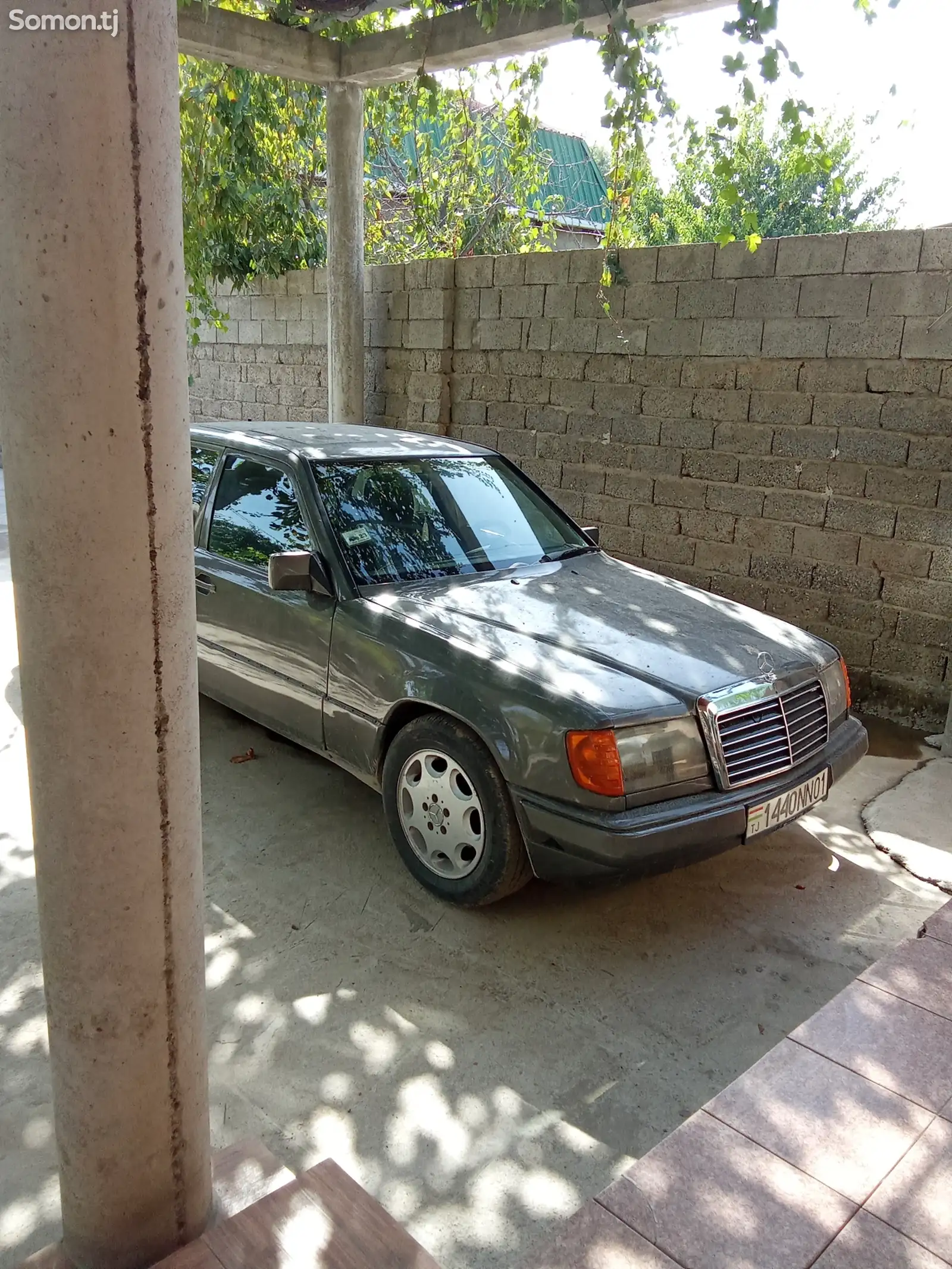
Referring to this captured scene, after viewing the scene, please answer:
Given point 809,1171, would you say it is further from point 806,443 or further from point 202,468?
point 806,443

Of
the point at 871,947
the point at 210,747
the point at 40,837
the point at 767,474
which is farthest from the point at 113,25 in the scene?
the point at 767,474

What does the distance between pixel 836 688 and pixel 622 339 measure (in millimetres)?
3579

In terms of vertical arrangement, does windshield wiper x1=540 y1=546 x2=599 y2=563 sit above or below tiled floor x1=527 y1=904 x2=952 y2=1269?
above

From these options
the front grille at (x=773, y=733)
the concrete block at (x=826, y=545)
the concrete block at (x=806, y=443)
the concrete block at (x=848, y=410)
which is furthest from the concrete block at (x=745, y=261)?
the front grille at (x=773, y=733)

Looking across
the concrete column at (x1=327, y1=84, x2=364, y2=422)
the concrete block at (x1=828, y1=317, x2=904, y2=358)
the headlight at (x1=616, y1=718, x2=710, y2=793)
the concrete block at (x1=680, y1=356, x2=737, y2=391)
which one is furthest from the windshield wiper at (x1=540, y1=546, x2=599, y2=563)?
the concrete column at (x1=327, y1=84, x2=364, y2=422)

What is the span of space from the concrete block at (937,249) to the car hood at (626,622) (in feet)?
8.16

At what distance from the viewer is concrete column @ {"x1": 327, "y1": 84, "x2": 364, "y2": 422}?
8055 millimetres

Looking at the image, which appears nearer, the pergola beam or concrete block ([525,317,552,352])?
the pergola beam

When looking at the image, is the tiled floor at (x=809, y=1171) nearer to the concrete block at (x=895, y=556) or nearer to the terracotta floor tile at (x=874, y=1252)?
the terracotta floor tile at (x=874, y=1252)

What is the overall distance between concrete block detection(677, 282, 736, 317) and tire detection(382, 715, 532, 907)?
3.92 m

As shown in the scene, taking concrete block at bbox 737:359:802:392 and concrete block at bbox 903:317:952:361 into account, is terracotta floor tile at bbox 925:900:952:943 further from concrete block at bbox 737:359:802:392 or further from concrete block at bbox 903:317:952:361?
concrete block at bbox 737:359:802:392

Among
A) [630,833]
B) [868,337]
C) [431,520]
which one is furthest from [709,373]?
[630,833]

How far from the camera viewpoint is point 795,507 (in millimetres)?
6160

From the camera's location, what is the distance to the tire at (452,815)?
11.4ft
